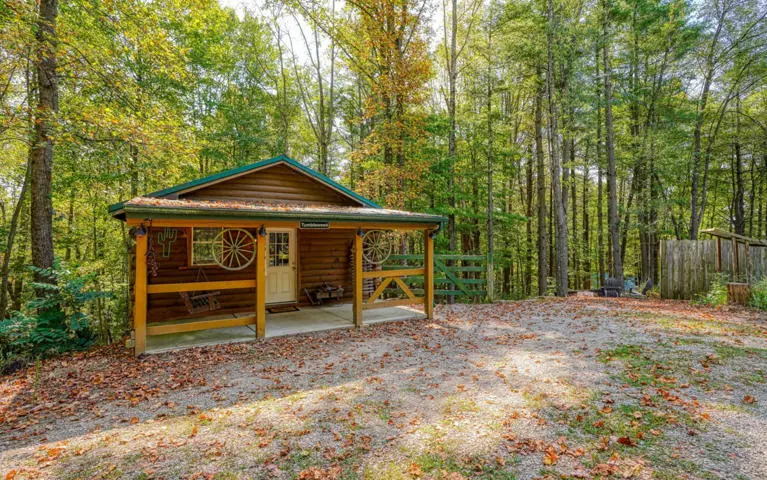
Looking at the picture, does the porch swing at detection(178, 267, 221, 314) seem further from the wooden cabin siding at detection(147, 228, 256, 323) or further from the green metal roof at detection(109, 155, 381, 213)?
the green metal roof at detection(109, 155, 381, 213)

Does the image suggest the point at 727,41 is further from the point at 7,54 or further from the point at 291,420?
the point at 7,54

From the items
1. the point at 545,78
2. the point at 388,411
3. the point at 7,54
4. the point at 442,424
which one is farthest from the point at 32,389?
the point at 545,78

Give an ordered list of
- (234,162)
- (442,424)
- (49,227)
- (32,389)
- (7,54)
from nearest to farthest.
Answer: (442,424), (32,389), (7,54), (49,227), (234,162)

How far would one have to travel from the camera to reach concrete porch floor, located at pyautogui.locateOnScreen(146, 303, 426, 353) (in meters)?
6.42

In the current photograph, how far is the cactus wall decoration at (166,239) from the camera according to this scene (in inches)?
303

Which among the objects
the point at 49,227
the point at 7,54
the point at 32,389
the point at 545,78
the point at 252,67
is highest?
the point at 252,67

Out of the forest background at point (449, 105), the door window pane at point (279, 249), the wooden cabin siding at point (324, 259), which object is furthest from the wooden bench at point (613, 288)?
the door window pane at point (279, 249)

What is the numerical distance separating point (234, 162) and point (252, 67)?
18.9 ft

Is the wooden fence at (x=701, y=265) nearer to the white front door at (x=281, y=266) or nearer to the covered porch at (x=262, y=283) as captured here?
the covered porch at (x=262, y=283)

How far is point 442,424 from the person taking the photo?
3.48m

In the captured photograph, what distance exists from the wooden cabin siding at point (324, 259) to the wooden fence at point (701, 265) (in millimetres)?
10090

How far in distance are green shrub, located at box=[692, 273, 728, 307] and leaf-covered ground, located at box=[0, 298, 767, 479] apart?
3.78 m

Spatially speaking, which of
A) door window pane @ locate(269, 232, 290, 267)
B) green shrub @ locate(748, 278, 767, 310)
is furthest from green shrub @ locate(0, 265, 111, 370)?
green shrub @ locate(748, 278, 767, 310)

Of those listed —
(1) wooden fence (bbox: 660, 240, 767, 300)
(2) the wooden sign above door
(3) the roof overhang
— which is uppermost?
(3) the roof overhang
